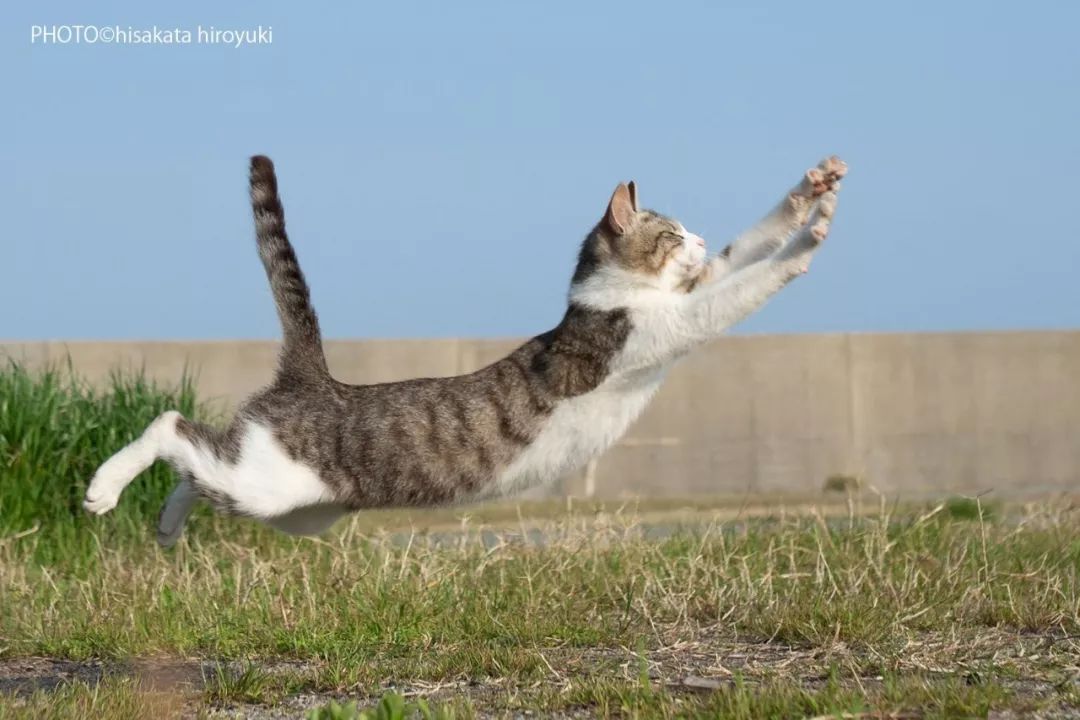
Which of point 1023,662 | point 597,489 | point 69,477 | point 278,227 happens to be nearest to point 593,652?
point 1023,662

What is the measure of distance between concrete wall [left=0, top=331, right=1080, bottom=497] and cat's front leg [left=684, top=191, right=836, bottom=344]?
28.0 feet

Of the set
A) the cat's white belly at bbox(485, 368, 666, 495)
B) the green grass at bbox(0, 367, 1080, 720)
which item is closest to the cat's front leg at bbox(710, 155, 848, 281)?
the cat's white belly at bbox(485, 368, 666, 495)

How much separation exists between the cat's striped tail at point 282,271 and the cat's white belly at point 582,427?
986 mm

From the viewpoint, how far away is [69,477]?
8.73 m

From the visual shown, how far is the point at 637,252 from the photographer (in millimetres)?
6059

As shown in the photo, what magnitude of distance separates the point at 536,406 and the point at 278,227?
4.51 ft

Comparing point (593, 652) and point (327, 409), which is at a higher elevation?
point (327, 409)

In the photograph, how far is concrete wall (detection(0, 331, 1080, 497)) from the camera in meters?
14.3

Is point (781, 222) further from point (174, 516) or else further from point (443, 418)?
point (174, 516)

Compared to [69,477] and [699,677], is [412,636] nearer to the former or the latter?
[699,677]

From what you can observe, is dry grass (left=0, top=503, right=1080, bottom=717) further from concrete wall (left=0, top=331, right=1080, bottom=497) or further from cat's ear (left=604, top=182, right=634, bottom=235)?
concrete wall (left=0, top=331, right=1080, bottom=497)

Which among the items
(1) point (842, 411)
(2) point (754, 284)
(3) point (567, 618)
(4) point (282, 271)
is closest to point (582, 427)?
(3) point (567, 618)

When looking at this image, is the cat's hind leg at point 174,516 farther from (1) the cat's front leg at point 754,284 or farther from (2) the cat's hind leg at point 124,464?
(1) the cat's front leg at point 754,284

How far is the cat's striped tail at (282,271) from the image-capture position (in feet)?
19.8
